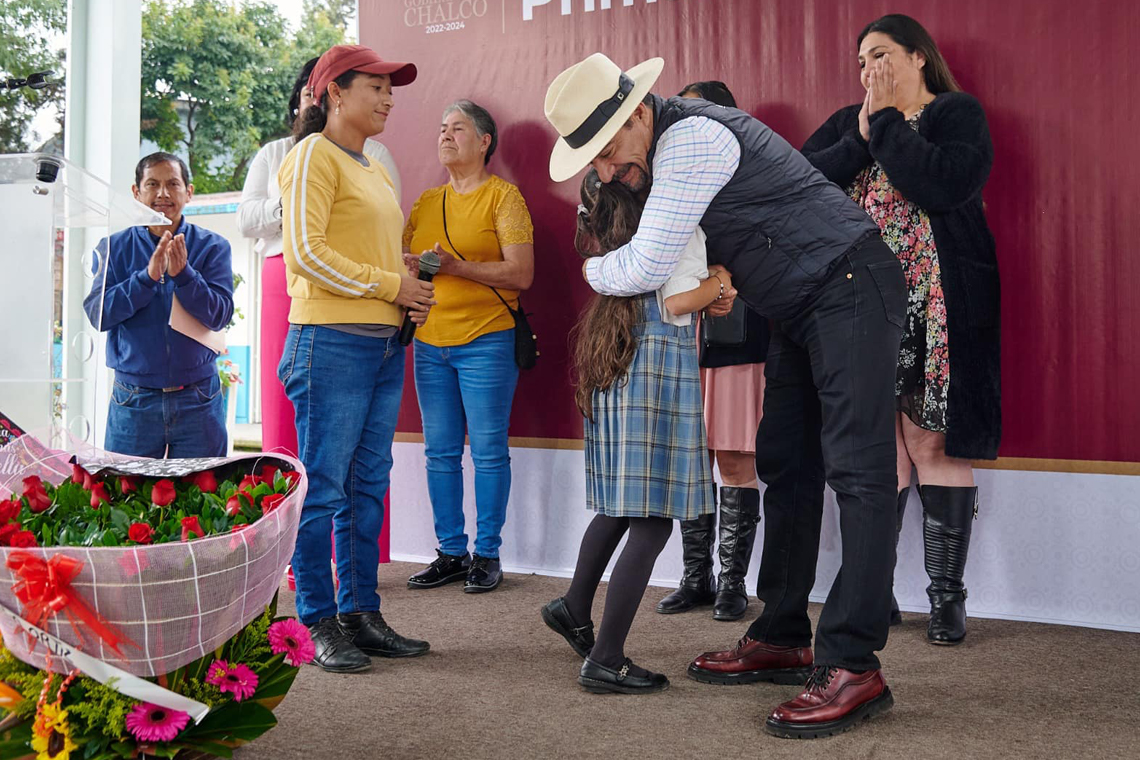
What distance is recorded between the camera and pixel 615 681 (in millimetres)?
2236

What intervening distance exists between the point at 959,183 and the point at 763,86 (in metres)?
0.87

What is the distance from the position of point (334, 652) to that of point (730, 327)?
1508 millimetres

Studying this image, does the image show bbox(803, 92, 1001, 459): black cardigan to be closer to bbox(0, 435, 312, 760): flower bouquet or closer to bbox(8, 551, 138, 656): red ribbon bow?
bbox(0, 435, 312, 760): flower bouquet

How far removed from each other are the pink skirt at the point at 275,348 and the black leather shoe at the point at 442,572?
61cm

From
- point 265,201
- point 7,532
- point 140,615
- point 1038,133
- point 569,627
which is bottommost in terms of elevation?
point 569,627

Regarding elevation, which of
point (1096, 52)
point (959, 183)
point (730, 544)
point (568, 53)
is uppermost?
point (568, 53)

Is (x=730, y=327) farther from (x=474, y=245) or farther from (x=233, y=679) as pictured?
(x=233, y=679)

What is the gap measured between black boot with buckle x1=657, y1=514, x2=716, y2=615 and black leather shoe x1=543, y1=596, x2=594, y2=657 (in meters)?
0.76

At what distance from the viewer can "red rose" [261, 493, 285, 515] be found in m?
1.48

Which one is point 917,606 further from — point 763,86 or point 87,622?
point 87,622

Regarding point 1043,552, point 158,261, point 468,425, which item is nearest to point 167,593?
point 158,261

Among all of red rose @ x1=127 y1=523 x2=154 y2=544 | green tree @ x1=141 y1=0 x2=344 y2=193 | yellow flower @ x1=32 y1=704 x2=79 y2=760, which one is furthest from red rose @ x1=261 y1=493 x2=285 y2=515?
green tree @ x1=141 y1=0 x2=344 y2=193

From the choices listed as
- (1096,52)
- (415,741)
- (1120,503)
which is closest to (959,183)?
(1096,52)

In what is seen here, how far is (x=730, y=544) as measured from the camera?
123 inches
